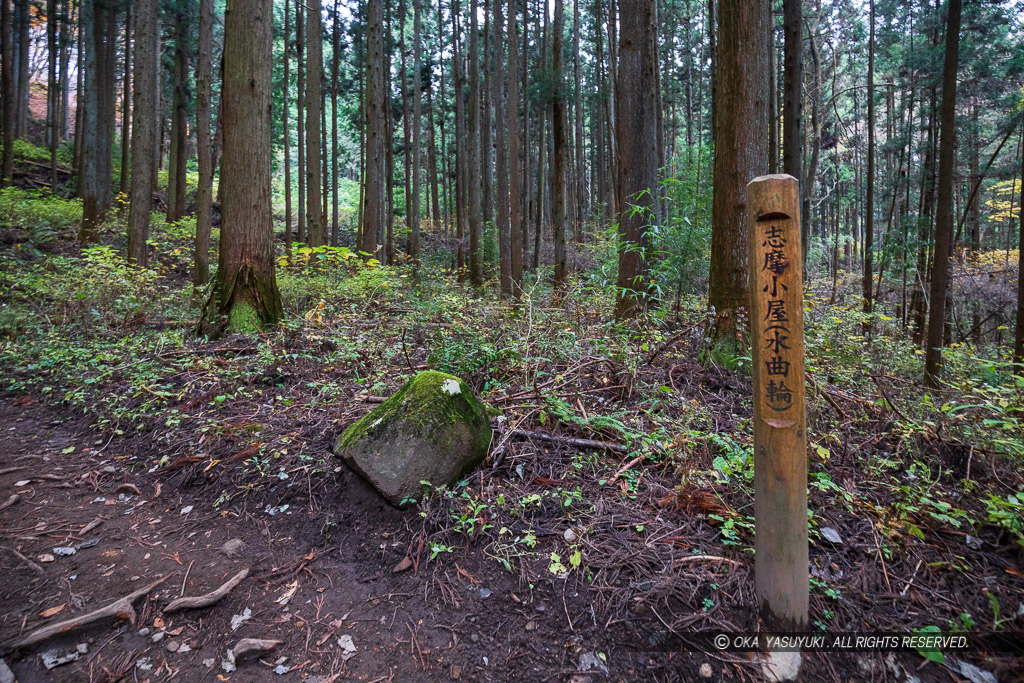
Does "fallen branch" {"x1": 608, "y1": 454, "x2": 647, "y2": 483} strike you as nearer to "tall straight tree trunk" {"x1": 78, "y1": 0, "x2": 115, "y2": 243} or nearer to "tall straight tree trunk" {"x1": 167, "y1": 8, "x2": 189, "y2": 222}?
"tall straight tree trunk" {"x1": 78, "y1": 0, "x2": 115, "y2": 243}

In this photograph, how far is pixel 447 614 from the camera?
8.27 ft

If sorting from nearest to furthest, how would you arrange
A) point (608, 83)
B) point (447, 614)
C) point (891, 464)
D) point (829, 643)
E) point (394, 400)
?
point (829, 643), point (447, 614), point (891, 464), point (394, 400), point (608, 83)

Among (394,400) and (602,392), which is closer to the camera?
(394,400)

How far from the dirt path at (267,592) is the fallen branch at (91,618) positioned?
0.03m

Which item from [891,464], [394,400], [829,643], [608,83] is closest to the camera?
[829,643]

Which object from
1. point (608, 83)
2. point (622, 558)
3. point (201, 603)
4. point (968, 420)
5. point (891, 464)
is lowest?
point (201, 603)

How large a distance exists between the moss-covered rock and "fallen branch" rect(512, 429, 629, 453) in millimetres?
301

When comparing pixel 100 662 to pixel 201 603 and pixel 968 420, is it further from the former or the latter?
pixel 968 420

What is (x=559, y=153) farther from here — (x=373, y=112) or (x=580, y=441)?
(x=580, y=441)

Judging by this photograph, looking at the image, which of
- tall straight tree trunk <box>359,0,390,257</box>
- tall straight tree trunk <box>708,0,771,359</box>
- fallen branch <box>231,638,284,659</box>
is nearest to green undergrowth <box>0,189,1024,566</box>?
tall straight tree trunk <box>708,0,771,359</box>

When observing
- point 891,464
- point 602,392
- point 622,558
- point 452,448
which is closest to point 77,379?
point 452,448

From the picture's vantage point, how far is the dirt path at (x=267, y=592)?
7.35 ft

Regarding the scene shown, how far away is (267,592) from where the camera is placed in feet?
8.77

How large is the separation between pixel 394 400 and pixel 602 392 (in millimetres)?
1982
